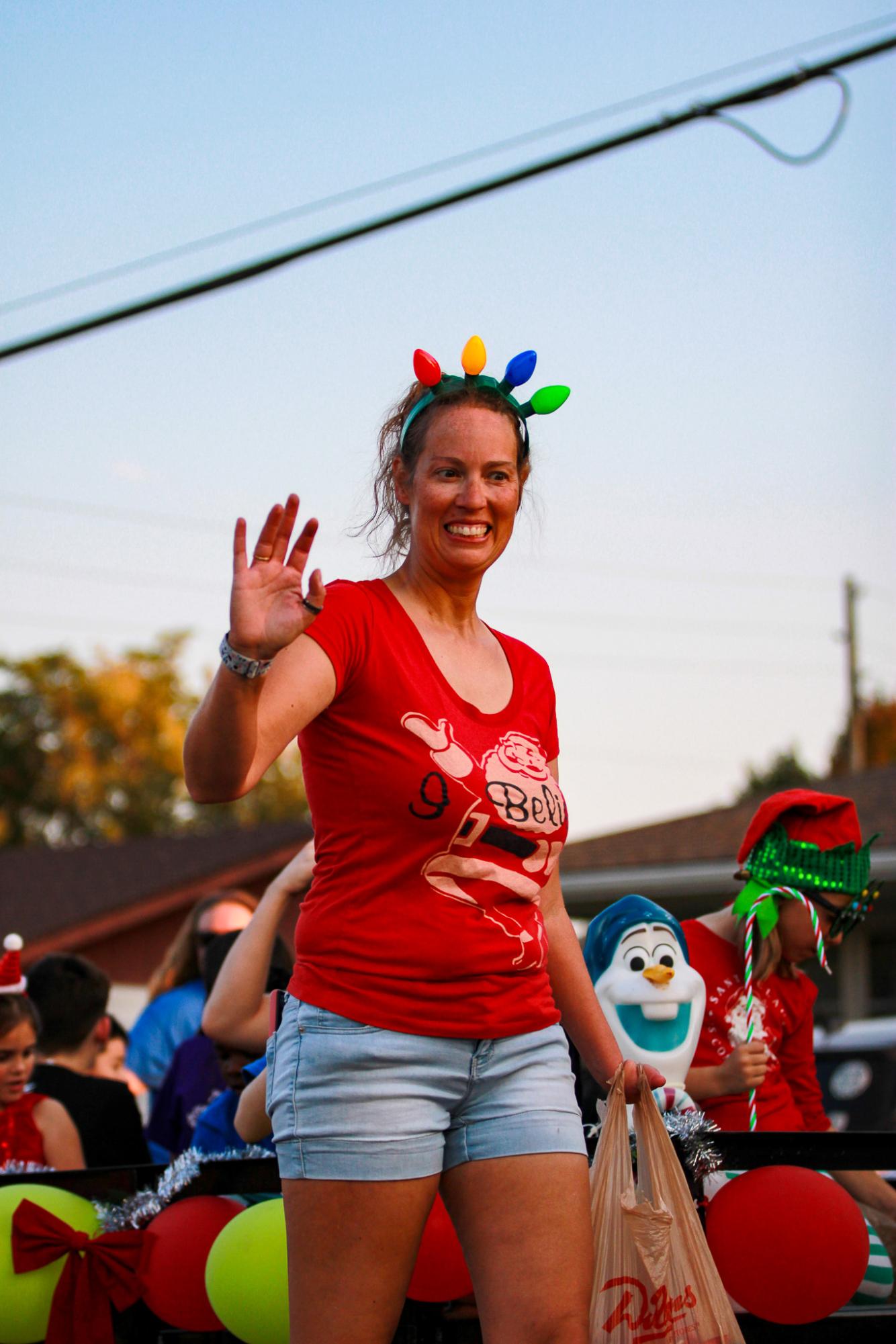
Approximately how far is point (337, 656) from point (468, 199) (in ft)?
13.6

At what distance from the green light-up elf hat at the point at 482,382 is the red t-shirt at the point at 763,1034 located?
1653 mm

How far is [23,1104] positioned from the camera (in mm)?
4031

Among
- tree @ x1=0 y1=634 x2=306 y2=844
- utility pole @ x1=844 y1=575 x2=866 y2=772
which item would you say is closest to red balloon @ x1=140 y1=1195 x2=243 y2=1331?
utility pole @ x1=844 y1=575 x2=866 y2=772

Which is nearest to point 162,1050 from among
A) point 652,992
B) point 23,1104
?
point 23,1104

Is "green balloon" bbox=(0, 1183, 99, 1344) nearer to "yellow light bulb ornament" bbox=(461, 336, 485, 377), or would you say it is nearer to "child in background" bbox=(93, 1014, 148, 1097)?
"yellow light bulb ornament" bbox=(461, 336, 485, 377)

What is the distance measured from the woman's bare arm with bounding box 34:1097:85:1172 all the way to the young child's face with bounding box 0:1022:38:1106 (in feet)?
0.48

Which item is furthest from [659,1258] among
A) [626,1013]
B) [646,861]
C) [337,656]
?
[646,861]

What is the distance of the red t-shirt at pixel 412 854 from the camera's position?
225 cm

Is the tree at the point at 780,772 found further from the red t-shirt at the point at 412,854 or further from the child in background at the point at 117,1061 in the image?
the red t-shirt at the point at 412,854

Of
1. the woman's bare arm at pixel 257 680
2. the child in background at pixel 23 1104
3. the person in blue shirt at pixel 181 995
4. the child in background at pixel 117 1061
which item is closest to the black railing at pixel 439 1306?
the child in background at pixel 23 1104

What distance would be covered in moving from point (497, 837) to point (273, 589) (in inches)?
21.9

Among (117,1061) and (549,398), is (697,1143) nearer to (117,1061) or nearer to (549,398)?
(549,398)

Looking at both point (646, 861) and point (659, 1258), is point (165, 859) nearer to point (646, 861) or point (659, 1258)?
point (646, 861)

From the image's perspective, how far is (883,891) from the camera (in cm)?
1548
